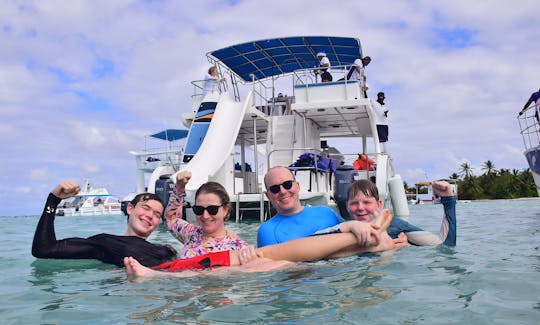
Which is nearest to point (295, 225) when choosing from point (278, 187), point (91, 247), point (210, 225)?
point (278, 187)

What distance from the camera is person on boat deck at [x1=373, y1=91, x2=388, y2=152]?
1194 centimetres

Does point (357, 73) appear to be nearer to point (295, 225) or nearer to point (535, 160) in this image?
point (535, 160)

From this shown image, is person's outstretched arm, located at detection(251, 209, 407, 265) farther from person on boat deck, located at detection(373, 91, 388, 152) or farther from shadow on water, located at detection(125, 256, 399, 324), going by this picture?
person on boat deck, located at detection(373, 91, 388, 152)

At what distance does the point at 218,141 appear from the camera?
452 inches

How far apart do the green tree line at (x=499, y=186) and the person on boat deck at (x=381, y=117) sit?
36.3 m

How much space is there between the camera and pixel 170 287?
2918 mm

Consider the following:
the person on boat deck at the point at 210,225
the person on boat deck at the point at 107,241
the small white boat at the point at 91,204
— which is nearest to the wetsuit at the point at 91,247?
the person on boat deck at the point at 107,241

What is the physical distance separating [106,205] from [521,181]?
3964 centimetres

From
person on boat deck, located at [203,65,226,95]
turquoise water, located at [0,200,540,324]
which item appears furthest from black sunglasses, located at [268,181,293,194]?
person on boat deck, located at [203,65,226,95]

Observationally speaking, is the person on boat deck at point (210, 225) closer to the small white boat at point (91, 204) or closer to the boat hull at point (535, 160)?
the boat hull at point (535, 160)

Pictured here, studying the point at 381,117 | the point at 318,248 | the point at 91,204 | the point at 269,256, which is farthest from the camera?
the point at 91,204

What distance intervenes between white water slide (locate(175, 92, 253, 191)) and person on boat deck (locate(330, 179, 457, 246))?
6616 millimetres

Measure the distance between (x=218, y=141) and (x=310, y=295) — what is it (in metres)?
9.10

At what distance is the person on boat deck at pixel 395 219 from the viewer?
367 cm
